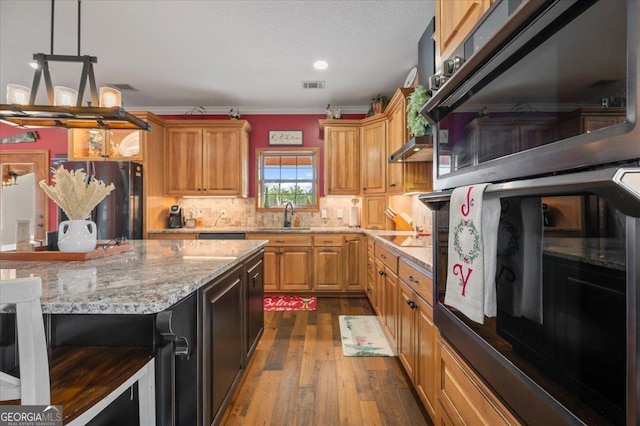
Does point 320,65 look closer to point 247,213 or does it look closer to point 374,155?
point 374,155

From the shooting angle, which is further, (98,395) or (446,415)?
(446,415)

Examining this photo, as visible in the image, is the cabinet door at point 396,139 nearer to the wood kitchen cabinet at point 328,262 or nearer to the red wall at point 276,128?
the wood kitchen cabinet at point 328,262

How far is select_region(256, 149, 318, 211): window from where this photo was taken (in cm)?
496

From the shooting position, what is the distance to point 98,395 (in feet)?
2.70

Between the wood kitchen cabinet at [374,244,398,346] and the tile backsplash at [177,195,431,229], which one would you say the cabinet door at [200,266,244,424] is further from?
the tile backsplash at [177,195,431,229]

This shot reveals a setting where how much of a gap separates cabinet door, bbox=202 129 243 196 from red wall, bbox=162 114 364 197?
14.9 inches

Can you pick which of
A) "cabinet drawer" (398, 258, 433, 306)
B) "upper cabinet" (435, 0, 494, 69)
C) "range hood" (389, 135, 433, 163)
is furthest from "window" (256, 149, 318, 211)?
"upper cabinet" (435, 0, 494, 69)

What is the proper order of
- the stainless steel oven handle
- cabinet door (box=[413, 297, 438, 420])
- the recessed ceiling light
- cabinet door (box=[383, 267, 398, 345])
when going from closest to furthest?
1. the stainless steel oven handle
2. cabinet door (box=[413, 297, 438, 420])
3. cabinet door (box=[383, 267, 398, 345])
4. the recessed ceiling light

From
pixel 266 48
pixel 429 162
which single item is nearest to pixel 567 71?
pixel 429 162

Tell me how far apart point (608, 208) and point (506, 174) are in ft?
0.85

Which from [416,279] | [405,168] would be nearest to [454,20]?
[416,279]

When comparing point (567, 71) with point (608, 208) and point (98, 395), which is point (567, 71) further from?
point (98, 395)

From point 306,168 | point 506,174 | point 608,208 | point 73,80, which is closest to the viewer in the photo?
point 608,208

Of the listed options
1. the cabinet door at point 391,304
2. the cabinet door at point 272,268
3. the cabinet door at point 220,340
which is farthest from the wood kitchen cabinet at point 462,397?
the cabinet door at point 272,268
